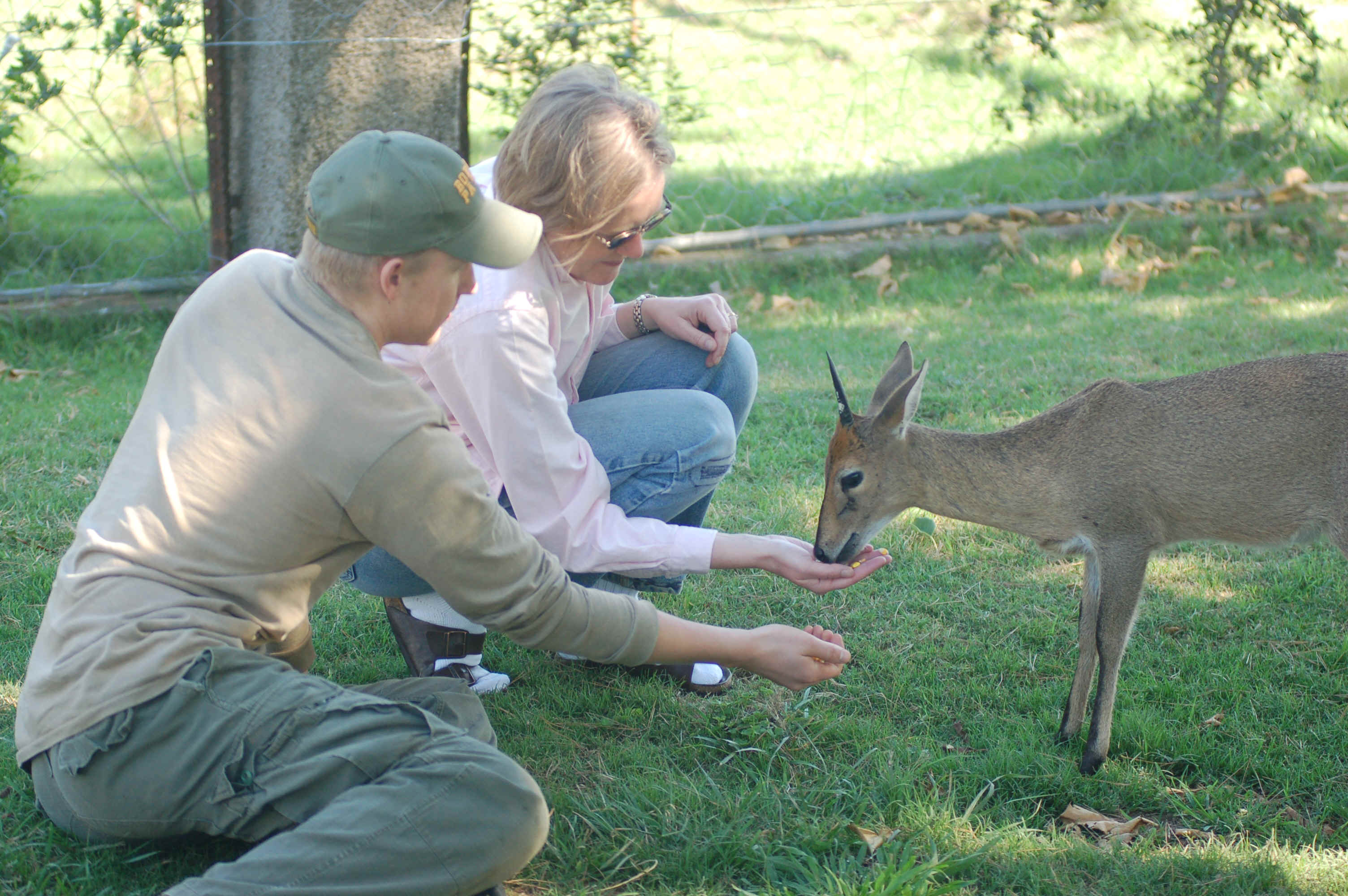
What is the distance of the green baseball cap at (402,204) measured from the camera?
2031 mm

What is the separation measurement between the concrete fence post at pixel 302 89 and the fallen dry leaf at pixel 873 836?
388 centimetres

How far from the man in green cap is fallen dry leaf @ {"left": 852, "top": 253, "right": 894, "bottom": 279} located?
14.9ft

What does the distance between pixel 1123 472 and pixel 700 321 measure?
1206mm

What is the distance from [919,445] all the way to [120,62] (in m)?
4.30

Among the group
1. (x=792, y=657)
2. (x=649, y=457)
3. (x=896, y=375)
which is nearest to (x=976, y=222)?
(x=896, y=375)

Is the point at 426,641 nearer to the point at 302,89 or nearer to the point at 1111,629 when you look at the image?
the point at 1111,629

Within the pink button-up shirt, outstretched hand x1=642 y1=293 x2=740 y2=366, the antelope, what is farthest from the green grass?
outstretched hand x1=642 y1=293 x2=740 y2=366

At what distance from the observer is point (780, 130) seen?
319 inches

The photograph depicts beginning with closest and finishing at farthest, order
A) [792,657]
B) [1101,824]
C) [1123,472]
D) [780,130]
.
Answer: [792,657], [1101,824], [1123,472], [780,130]

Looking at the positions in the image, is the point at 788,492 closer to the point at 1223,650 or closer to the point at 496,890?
the point at 1223,650

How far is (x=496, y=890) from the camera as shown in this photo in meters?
2.15

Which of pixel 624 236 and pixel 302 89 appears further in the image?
pixel 302 89

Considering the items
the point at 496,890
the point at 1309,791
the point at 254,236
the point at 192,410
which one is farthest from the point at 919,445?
the point at 254,236

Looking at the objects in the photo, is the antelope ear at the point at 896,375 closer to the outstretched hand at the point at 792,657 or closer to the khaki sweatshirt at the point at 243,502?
the outstretched hand at the point at 792,657
